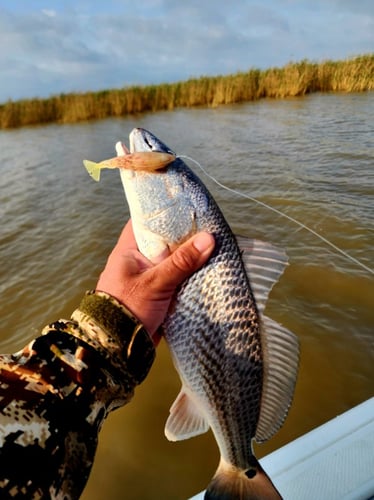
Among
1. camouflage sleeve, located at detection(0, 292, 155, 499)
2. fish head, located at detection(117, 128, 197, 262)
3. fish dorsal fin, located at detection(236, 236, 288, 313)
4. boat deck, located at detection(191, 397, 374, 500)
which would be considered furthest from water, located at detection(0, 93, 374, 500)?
fish head, located at detection(117, 128, 197, 262)

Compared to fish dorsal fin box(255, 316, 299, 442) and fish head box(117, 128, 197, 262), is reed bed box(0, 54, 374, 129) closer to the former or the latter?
fish head box(117, 128, 197, 262)

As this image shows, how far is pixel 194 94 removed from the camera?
81.0 ft

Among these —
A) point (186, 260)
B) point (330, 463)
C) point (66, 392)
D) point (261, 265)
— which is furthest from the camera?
point (330, 463)

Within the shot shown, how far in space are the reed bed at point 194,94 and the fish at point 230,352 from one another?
23.9 meters

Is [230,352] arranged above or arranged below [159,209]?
below

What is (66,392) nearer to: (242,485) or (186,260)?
(186,260)

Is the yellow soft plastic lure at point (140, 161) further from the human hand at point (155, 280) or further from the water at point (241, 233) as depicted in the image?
the water at point (241, 233)

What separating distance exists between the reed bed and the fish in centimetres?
2392

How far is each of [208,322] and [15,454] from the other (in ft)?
2.89

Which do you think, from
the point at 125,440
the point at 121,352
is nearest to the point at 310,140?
the point at 125,440

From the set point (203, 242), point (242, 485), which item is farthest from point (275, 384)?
point (203, 242)

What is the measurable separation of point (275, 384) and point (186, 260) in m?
0.70

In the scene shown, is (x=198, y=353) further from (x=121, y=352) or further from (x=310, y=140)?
(x=310, y=140)

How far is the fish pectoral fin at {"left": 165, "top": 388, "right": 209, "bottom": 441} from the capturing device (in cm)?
186
